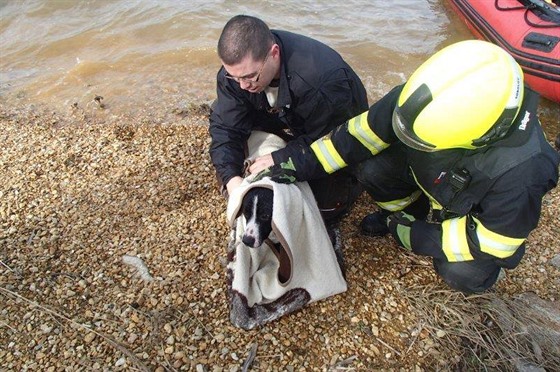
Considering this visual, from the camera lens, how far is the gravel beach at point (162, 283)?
2.36 m

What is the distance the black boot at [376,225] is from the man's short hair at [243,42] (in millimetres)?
1383

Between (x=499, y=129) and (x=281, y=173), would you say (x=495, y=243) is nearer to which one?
(x=499, y=129)

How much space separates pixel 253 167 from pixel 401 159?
3.19ft

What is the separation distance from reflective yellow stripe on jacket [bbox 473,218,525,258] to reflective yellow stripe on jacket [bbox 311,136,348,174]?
89 centimetres

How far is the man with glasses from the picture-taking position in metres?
2.65

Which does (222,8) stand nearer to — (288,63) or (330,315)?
(288,63)

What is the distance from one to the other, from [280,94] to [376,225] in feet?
3.83

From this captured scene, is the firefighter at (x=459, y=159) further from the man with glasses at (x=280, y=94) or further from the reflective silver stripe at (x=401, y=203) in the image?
the man with glasses at (x=280, y=94)

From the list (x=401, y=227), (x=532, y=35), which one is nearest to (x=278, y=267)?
(x=401, y=227)

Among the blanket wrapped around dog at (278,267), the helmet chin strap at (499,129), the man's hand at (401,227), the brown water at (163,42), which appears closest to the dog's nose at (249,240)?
the blanket wrapped around dog at (278,267)

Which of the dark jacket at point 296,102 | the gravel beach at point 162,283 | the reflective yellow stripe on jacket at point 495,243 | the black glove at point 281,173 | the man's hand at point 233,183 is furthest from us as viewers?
the man's hand at point 233,183

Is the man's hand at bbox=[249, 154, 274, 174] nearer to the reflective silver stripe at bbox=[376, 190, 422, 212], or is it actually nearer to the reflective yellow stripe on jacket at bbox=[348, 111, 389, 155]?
the reflective yellow stripe on jacket at bbox=[348, 111, 389, 155]

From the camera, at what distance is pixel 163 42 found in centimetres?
679

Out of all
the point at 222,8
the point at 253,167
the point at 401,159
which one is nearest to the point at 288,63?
the point at 253,167
